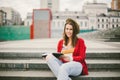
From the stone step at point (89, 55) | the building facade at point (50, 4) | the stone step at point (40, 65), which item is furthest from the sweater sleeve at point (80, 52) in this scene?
the building facade at point (50, 4)

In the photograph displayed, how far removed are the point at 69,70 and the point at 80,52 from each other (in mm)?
286

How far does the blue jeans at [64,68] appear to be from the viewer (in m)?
3.02

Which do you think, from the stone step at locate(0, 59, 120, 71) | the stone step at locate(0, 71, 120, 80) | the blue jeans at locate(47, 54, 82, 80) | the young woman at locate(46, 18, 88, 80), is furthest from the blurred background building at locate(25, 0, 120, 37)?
the blue jeans at locate(47, 54, 82, 80)

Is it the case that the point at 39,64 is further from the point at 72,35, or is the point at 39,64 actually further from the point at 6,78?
the point at 72,35

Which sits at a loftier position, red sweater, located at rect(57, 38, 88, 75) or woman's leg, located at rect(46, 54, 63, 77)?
red sweater, located at rect(57, 38, 88, 75)

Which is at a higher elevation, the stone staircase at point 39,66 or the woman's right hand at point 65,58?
the woman's right hand at point 65,58

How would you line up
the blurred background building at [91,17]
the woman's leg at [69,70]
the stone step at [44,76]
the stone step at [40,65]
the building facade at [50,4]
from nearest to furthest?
1. the woman's leg at [69,70]
2. the stone step at [44,76]
3. the stone step at [40,65]
4. the blurred background building at [91,17]
5. the building facade at [50,4]

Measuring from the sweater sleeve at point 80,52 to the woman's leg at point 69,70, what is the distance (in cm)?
7

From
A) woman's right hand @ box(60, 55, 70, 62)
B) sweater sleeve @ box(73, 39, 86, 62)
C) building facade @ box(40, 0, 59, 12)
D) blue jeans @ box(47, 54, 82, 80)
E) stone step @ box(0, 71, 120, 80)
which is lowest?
stone step @ box(0, 71, 120, 80)

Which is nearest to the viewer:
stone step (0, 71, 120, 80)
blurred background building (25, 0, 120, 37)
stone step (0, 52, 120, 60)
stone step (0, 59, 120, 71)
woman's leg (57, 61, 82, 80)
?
woman's leg (57, 61, 82, 80)

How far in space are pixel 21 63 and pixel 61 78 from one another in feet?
3.38

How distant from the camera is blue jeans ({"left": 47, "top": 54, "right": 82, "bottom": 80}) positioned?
3016 mm

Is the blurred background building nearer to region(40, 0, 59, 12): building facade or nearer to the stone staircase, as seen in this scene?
region(40, 0, 59, 12): building facade

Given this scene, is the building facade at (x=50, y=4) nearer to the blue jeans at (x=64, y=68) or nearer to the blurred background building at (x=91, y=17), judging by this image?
the blurred background building at (x=91, y=17)
